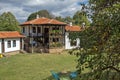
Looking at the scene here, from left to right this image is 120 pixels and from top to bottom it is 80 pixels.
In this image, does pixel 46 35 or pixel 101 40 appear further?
pixel 46 35

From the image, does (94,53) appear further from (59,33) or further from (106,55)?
(59,33)

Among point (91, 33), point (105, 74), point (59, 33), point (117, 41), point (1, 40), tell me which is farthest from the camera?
point (59, 33)

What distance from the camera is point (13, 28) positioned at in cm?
5784

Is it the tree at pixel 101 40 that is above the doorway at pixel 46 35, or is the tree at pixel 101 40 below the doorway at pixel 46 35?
above

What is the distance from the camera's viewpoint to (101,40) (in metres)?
4.30

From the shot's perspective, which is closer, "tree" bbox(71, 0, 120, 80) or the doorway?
"tree" bbox(71, 0, 120, 80)

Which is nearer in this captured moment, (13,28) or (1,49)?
(1,49)

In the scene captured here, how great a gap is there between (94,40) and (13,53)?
3569 centimetres

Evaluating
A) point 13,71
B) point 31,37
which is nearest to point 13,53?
point 31,37

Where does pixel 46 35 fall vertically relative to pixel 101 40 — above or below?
below

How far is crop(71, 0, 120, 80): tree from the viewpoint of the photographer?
4117mm

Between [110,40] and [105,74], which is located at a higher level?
[110,40]

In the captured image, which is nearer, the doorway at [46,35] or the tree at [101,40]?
the tree at [101,40]

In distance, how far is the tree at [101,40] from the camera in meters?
4.12
